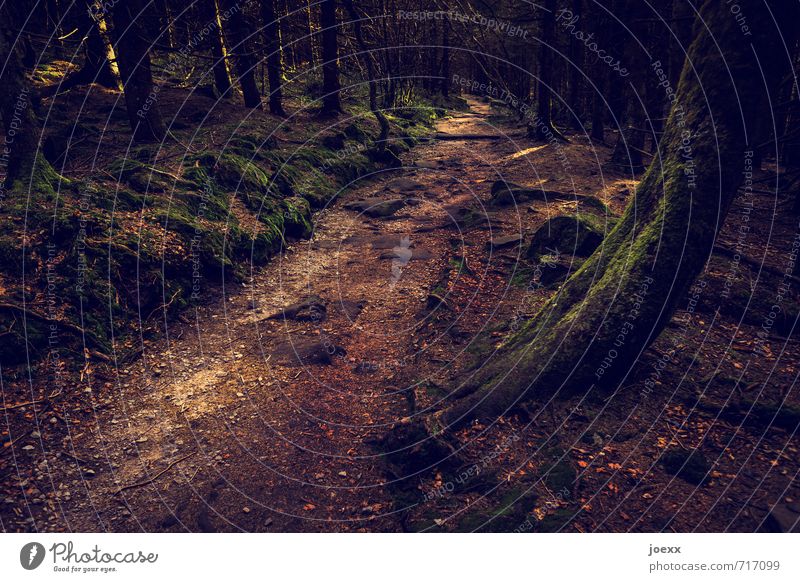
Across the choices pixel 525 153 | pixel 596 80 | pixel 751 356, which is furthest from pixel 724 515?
pixel 596 80

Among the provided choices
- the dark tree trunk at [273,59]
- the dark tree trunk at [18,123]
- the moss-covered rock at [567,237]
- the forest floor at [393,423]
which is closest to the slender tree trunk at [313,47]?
the dark tree trunk at [273,59]

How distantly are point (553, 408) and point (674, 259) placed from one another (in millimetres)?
2145

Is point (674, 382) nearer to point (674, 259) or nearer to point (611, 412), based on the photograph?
point (611, 412)

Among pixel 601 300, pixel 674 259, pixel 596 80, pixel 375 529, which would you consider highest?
pixel 596 80

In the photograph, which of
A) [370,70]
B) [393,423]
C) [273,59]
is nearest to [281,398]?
[393,423]

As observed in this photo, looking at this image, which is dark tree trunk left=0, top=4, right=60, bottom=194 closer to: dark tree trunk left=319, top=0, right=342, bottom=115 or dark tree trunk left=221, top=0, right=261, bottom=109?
dark tree trunk left=221, top=0, right=261, bottom=109

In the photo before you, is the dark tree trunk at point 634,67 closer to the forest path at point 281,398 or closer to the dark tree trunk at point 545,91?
the dark tree trunk at point 545,91

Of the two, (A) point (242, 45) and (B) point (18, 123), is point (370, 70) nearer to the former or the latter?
(A) point (242, 45)

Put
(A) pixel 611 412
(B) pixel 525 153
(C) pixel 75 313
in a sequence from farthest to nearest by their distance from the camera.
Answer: (B) pixel 525 153, (C) pixel 75 313, (A) pixel 611 412

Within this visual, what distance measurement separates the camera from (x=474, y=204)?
46.4 ft

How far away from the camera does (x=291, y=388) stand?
23.7ft
